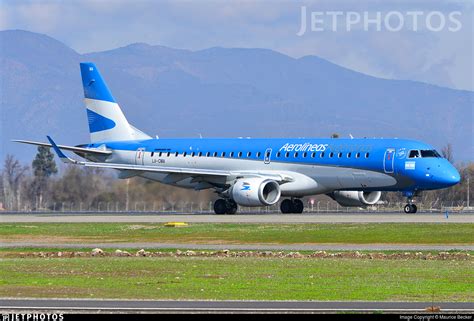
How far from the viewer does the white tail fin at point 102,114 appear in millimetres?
79125

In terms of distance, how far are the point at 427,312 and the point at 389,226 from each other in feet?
100

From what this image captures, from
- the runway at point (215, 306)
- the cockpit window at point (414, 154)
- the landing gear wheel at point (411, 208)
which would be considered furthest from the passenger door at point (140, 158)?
the runway at point (215, 306)

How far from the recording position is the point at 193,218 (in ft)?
215

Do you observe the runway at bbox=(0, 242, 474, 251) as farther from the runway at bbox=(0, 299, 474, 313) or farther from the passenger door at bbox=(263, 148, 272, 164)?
the passenger door at bbox=(263, 148, 272, 164)

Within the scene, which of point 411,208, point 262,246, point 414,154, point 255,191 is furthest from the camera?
point 411,208

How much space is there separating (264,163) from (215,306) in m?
46.8

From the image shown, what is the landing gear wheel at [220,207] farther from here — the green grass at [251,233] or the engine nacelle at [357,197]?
the green grass at [251,233]

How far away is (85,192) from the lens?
79562 millimetres

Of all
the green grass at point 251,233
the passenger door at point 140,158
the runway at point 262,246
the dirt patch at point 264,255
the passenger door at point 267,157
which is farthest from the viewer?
the passenger door at point 140,158

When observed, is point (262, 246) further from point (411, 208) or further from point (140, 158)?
point (140, 158)

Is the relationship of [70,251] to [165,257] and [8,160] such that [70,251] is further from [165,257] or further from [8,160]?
[8,160]

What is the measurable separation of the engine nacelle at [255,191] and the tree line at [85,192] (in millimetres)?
5329

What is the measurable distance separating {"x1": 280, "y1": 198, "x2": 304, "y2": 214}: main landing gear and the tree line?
4371 millimetres

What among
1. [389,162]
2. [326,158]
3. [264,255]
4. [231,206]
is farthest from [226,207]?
[264,255]
